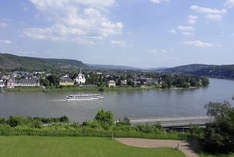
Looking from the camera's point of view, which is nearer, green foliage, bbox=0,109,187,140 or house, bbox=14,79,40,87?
green foliage, bbox=0,109,187,140

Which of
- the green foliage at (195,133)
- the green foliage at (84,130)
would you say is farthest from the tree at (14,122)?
the green foliage at (195,133)

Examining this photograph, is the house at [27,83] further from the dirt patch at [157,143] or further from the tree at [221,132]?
the tree at [221,132]

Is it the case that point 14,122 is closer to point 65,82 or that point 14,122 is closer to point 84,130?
point 84,130

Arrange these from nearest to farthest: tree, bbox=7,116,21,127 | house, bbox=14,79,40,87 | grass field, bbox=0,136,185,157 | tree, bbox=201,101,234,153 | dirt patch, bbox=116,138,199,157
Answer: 1. grass field, bbox=0,136,185,157
2. tree, bbox=201,101,234,153
3. dirt patch, bbox=116,138,199,157
4. tree, bbox=7,116,21,127
5. house, bbox=14,79,40,87

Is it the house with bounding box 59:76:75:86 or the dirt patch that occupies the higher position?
the house with bounding box 59:76:75:86

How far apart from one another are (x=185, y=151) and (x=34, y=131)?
16.5 feet

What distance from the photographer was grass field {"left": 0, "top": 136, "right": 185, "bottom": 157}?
16.7ft

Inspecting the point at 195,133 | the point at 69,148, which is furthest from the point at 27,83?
the point at 195,133

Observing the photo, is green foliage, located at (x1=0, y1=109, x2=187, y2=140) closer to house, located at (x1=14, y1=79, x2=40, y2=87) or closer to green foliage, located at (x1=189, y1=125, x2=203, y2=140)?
green foliage, located at (x1=189, y1=125, x2=203, y2=140)

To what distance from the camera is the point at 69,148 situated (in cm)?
544

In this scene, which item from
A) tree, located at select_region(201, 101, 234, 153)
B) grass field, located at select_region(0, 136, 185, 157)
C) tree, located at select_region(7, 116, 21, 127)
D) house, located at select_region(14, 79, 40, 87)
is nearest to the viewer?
grass field, located at select_region(0, 136, 185, 157)

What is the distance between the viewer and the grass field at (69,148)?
16.7ft

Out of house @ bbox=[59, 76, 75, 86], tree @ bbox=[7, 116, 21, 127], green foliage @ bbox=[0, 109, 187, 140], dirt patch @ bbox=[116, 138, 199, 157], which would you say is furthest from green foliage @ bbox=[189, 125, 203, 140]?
house @ bbox=[59, 76, 75, 86]

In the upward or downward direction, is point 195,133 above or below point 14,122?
below
